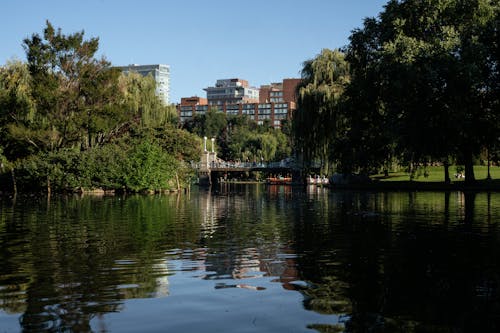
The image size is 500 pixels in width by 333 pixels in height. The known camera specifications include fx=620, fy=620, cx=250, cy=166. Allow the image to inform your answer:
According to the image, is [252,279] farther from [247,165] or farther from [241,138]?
[241,138]

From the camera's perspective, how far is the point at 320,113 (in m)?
62.2

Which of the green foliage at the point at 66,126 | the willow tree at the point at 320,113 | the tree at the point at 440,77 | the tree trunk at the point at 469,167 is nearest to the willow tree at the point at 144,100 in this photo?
the green foliage at the point at 66,126

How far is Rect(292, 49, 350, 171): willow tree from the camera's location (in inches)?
2424

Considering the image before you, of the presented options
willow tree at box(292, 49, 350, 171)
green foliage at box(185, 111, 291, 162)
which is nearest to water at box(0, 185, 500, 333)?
willow tree at box(292, 49, 350, 171)

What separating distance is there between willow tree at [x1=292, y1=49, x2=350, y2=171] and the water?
40591mm

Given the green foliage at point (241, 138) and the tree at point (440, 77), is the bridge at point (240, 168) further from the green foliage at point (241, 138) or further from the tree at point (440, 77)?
the tree at point (440, 77)

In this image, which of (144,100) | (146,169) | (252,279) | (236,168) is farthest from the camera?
(236,168)

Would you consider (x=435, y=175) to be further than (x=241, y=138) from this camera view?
No

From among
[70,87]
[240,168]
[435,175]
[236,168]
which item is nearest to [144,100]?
[70,87]

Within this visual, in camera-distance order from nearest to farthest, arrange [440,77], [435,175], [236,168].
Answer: [440,77], [435,175], [236,168]

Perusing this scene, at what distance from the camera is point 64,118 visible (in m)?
60.3

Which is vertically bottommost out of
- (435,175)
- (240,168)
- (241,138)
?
(435,175)

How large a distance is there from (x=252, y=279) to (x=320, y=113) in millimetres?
51685

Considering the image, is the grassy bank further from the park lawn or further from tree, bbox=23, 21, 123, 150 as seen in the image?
tree, bbox=23, 21, 123, 150
